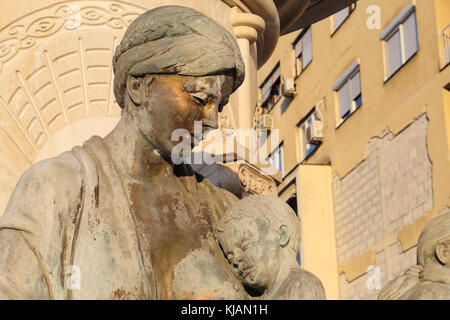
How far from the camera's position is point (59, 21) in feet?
14.8

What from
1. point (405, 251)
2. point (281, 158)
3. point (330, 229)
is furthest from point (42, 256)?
point (281, 158)

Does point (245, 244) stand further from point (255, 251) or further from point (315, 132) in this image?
point (315, 132)

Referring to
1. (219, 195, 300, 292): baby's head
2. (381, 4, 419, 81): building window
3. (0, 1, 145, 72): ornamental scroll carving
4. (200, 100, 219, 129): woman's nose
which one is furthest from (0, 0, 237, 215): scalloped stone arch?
(381, 4, 419, 81): building window

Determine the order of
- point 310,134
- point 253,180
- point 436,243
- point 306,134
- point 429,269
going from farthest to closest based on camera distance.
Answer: point 306,134 → point 310,134 → point 436,243 → point 253,180 → point 429,269

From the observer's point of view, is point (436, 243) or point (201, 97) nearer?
point (201, 97)

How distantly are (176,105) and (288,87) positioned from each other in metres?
24.2

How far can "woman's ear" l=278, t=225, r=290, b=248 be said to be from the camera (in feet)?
9.30

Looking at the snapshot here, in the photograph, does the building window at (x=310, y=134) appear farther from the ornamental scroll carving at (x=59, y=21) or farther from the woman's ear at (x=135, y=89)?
the woman's ear at (x=135, y=89)

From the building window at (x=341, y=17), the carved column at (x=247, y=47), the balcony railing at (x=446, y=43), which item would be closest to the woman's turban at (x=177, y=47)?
the carved column at (x=247, y=47)

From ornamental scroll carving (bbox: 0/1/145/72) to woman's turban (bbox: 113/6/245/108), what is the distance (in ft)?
5.03

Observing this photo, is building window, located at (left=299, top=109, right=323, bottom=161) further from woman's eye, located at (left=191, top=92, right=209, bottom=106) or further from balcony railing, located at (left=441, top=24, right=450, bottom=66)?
woman's eye, located at (left=191, top=92, right=209, bottom=106)

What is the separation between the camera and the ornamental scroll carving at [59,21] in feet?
14.6

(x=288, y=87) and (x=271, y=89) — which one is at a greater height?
(x=271, y=89)

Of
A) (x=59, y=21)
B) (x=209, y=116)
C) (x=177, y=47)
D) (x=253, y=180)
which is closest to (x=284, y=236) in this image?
(x=209, y=116)
